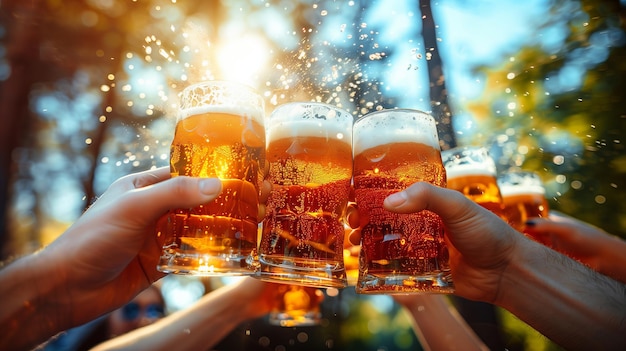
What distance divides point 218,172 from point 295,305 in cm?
115

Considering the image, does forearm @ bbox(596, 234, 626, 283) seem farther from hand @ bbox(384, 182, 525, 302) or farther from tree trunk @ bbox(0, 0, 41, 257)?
tree trunk @ bbox(0, 0, 41, 257)

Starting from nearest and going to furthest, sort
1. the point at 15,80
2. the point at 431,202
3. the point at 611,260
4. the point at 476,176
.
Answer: the point at 431,202 → the point at 476,176 → the point at 611,260 → the point at 15,80

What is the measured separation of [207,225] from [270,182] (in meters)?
0.29

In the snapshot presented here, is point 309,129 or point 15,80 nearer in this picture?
point 309,129

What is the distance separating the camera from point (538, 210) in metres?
2.54

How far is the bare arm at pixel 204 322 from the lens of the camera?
196 cm

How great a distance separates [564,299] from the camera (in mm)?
1671

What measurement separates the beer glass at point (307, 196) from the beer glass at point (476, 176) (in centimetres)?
90

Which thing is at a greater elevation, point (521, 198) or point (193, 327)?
point (521, 198)

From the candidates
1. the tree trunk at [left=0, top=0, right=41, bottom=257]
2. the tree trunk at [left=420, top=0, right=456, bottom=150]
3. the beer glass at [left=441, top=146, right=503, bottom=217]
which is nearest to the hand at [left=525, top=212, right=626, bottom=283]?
the beer glass at [left=441, top=146, right=503, bottom=217]

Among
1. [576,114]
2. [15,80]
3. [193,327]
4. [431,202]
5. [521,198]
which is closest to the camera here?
[431,202]

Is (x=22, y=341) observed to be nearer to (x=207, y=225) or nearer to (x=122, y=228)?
(x=122, y=228)

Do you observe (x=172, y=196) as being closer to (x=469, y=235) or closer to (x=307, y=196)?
(x=307, y=196)

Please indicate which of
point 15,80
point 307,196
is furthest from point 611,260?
point 15,80
